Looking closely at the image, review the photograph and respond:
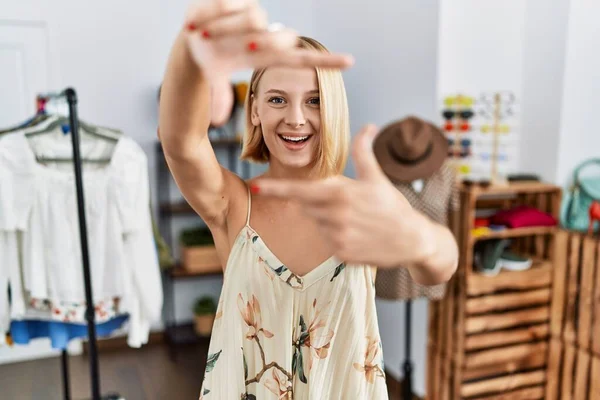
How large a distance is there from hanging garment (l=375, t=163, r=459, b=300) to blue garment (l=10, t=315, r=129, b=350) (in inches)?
39.2

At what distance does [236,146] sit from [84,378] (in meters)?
1.56

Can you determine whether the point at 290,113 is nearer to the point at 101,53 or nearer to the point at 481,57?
the point at 481,57

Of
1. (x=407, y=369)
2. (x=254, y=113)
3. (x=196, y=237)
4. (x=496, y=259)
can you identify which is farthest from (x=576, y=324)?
(x=196, y=237)

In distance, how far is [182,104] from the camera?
583 millimetres

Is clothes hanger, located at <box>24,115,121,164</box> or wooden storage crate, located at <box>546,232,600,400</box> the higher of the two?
clothes hanger, located at <box>24,115,121,164</box>

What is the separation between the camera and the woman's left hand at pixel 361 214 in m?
0.44

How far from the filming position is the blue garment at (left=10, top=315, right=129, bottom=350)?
179cm

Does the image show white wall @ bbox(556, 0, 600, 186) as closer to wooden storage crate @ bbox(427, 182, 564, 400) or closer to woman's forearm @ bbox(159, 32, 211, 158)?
wooden storage crate @ bbox(427, 182, 564, 400)

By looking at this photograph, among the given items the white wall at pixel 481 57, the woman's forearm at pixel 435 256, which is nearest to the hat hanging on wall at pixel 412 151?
the white wall at pixel 481 57

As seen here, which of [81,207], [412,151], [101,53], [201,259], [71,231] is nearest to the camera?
[81,207]

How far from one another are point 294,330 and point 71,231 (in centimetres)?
130

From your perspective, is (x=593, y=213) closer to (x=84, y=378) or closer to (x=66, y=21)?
(x=84, y=378)

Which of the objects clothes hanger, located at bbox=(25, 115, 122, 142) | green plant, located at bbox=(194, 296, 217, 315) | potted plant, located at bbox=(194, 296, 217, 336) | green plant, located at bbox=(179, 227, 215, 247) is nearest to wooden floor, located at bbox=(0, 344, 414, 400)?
potted plant, located at bbox=(194, 296, 217, 336)

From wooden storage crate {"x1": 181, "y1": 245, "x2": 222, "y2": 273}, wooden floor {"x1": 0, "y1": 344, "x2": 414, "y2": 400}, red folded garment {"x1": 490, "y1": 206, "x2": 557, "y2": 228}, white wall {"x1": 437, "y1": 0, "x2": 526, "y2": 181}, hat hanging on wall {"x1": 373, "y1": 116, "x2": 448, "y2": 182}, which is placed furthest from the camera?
wooden storage crate {"x1": 181, "y1": 245, "x2": 222, "y2": 273}
